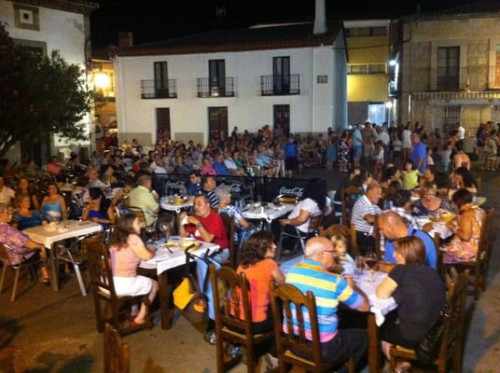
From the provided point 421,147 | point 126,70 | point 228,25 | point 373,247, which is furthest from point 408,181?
point 228,25

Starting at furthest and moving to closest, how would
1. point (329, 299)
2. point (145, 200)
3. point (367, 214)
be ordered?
point (145, 200) → point (367, 214) → point (329, 299)

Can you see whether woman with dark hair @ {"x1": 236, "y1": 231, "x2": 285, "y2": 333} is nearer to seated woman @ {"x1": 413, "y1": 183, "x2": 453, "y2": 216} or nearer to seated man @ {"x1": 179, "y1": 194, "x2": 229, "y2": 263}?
seated man @ {"x1": 179, "y1": 194, "x2": 229, "y2": 263}

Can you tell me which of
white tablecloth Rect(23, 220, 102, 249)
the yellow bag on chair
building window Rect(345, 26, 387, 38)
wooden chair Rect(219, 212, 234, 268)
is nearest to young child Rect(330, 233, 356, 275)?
the yellow bag on chair

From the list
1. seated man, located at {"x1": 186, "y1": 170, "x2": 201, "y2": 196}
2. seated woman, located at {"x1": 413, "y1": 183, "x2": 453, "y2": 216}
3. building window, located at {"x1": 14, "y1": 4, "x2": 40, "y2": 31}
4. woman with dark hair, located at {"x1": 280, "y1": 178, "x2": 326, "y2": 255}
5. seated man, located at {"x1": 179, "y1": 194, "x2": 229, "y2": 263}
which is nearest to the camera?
seated man, located at {"x1": 179, "y1": 194, "x2": 229, "y2": 263}

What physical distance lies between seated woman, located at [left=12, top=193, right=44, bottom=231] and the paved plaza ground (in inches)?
52.0

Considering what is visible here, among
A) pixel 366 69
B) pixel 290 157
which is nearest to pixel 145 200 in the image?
pixel 290 157

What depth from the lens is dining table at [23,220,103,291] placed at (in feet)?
22.6

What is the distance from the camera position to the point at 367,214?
741 cm

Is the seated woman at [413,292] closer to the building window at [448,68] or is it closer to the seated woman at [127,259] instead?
the seated woman at [127,259]

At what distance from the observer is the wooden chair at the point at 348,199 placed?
8.65 m

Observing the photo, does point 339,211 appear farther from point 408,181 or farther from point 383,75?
point 383,75

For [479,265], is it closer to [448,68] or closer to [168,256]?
[168,256]

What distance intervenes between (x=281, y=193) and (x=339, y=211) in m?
1.30

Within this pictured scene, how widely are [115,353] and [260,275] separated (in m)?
1.67
